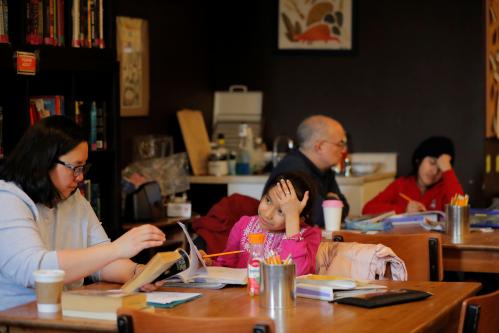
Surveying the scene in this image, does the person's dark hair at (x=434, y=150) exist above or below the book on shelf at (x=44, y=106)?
below

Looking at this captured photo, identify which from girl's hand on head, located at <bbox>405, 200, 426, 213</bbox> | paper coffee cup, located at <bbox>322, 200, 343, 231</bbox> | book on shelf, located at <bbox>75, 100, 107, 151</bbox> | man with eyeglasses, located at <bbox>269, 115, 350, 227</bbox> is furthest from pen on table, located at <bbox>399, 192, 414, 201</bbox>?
book on shelf, located at <bbox>75, 100, 107, 151</bbox>

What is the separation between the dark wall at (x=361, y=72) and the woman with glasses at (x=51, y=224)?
3.46 metres

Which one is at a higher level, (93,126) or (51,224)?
(93,126)

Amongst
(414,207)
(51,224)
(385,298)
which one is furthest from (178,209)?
(385,298)

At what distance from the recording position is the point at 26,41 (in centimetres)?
456

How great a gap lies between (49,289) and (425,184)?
3815 mm

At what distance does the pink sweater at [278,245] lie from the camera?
353 centimetres

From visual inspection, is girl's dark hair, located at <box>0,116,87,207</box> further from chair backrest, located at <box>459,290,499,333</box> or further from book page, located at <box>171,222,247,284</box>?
chair backrest, located at <box>459,290,499,333</box>

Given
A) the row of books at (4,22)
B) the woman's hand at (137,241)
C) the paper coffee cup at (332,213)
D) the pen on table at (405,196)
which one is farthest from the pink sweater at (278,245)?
the pen on table at (405,196)

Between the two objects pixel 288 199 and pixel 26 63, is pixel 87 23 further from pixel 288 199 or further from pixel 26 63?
pixel 288 199

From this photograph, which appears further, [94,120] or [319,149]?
[319,149]

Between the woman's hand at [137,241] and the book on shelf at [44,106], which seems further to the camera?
the book on shelf at [44,106]

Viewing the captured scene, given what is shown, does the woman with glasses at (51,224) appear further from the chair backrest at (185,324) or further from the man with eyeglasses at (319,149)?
the man with eyeglasses at (319,149)

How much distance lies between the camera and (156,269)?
3.09 meters
